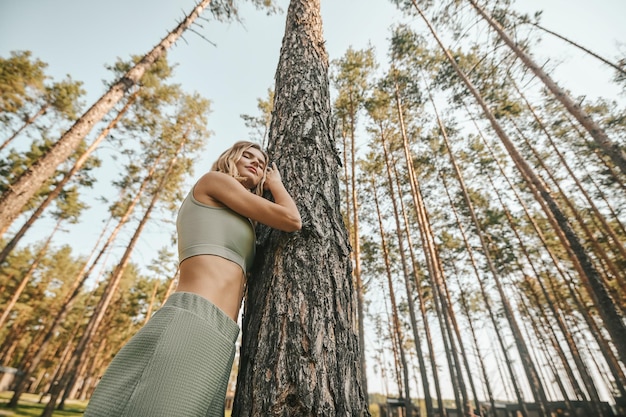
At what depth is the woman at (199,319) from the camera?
82 cm

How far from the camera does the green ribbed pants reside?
802mm

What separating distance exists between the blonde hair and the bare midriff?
1.71ft

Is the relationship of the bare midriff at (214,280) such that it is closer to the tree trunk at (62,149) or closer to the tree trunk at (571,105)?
the tree trunk at (62,149)

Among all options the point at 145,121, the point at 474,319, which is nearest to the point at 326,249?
the point at 145,121

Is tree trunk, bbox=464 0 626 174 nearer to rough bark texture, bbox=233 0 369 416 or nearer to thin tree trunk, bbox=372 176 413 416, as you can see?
thin tree trunk, bbox=372 176 413 416

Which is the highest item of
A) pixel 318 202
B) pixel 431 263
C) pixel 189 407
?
pixel 431 263

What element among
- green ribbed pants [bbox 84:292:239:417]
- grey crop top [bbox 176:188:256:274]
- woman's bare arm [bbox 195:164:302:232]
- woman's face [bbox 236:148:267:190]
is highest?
woman's face [bbox 236:148:267:190]

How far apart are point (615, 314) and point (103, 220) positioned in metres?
20.8

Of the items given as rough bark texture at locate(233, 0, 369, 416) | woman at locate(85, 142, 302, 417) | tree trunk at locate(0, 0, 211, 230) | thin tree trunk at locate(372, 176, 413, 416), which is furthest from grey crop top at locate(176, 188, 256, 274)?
thin tree trunk at locate(372, 176, 413, 416)

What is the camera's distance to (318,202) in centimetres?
→ 153

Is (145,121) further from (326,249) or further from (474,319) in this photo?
(474,319)

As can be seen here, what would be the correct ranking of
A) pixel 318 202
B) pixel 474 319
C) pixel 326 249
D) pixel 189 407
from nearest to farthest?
pixel 189 407, pixel 326 249, pixel 318 202, pixel 474 319

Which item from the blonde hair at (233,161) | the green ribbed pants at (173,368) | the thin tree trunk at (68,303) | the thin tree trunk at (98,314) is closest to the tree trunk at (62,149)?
the blonde hair at (233,161)

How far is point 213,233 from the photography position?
1240 mm
